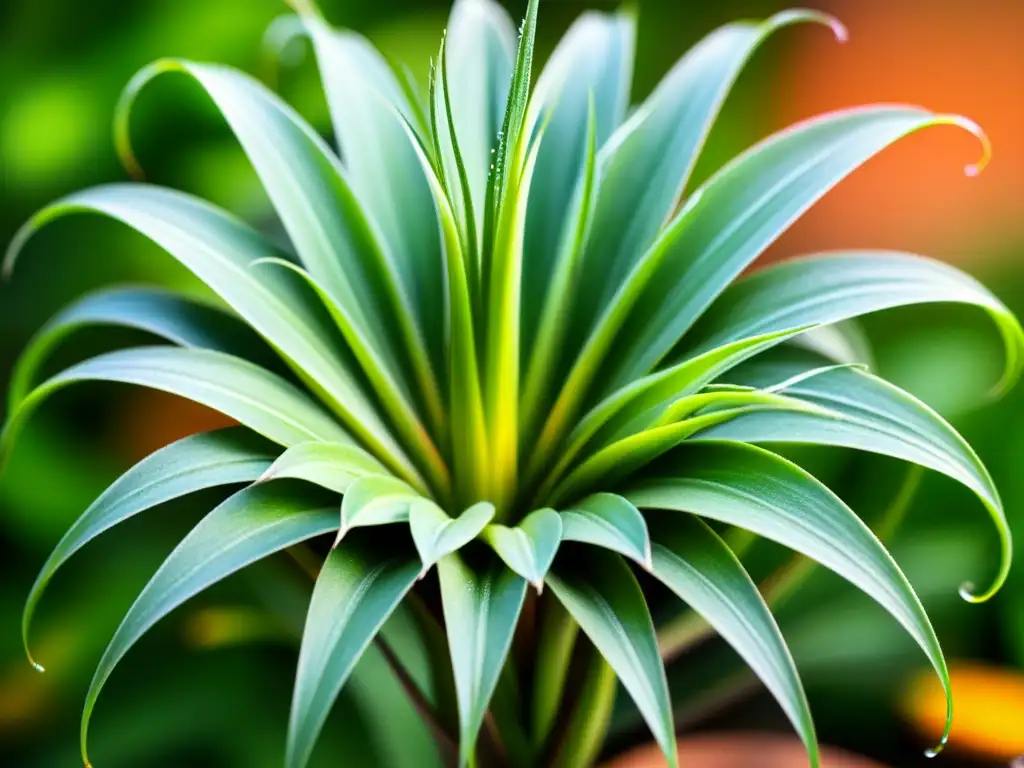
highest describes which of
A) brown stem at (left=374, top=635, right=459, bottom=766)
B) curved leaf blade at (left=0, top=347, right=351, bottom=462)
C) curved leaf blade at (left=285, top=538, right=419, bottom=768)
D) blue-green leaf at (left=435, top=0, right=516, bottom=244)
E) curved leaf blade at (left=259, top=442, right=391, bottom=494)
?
blue-green leaf at (left=435, top=0, right=516, bottom=244)

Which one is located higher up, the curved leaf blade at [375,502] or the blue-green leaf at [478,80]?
the blue-green leaf at [478,80]

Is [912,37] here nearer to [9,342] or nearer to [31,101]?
[31,101]

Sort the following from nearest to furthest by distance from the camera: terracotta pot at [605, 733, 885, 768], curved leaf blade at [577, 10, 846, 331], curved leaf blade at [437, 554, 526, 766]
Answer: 1. curved leaf blade at [437, 554, 526, 766]
2. curved leaf blade at [577, 10, 846, 331]
3. terracotta pot at [605, 733, 885, 768]

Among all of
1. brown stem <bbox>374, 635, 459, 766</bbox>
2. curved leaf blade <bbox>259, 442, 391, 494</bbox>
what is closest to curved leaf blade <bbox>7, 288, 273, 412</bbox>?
curved leaf blade <bbox>259, 442, 391, 494</bbox>

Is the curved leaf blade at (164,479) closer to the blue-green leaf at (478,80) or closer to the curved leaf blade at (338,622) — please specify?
the curved leaf blade at (338,622)

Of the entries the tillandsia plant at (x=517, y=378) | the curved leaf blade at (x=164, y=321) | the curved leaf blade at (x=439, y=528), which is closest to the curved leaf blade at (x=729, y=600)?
the tillandsia plant at (x=517, y=378)

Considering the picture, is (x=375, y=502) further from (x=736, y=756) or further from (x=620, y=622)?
(x=736, y=756)

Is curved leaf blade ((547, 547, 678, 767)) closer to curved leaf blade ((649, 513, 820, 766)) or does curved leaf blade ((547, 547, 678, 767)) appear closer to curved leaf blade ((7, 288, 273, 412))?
curved leaf blade ((649, 513, 820, 766))
